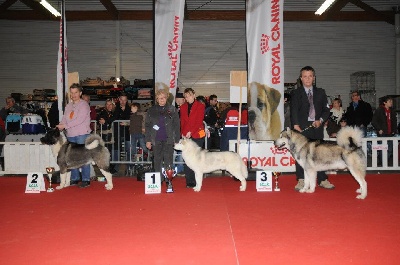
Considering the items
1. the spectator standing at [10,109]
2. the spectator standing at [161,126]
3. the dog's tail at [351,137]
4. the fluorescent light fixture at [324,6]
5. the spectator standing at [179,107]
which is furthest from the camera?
the fluorescent light fixture at [324,6]

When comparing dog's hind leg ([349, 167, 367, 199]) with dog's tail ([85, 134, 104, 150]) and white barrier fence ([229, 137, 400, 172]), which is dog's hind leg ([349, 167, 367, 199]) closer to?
white barrier fence ([229, 137, 400, 172])

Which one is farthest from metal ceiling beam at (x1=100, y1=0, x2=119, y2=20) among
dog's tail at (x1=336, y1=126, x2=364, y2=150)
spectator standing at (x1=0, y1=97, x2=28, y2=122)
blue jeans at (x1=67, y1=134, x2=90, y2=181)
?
dog's tail at (x1=336, y1=126, x2=364, y2=150)

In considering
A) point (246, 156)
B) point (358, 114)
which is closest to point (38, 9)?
point (246, 156)

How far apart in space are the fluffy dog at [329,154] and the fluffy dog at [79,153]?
9.58 ft

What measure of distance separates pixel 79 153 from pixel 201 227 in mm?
3339

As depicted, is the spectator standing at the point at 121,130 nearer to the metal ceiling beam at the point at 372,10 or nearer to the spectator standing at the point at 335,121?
the spectator standing at the point at 335,121

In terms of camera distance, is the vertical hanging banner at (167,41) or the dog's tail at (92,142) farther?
the vertical hanging banner at (167,41)

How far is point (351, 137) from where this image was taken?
18.9ft

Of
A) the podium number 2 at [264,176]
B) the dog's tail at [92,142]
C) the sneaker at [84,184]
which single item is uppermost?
the dog's tail at [92,142]

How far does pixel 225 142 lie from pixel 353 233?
545 cm

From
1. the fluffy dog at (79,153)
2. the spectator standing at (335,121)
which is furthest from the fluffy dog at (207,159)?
the spectator standing at (335,121)

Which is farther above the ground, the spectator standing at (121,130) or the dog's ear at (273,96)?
the dog's ear at (273,96)

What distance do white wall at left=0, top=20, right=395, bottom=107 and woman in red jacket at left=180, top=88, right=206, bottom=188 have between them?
10829 mm

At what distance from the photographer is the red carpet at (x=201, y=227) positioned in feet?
10.8
